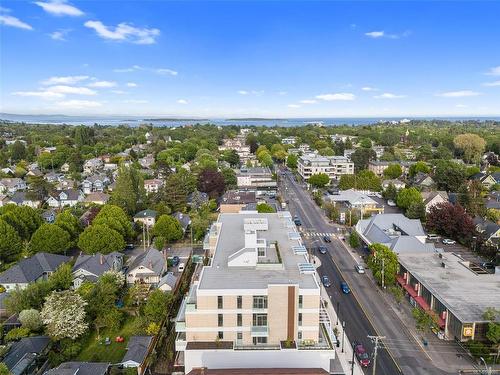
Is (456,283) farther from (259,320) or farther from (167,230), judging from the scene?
(167,230)

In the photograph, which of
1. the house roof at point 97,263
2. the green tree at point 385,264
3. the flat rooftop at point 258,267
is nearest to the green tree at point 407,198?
the green tree at point 385,264

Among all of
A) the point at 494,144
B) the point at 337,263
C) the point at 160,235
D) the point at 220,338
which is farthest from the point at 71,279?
the point at 494,144

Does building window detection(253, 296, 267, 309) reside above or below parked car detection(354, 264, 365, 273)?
above

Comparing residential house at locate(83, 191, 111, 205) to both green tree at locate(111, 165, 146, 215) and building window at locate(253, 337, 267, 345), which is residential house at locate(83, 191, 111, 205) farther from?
building window at locate(253, 337, 267, 345)

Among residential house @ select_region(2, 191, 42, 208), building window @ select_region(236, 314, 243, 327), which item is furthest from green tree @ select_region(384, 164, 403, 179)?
residential house @ select_region(2, 191, 42, 208)

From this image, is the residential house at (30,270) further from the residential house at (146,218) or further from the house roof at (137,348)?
the residential house at (146,218)

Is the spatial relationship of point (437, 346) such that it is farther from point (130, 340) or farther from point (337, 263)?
point (130, 340)
